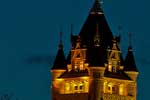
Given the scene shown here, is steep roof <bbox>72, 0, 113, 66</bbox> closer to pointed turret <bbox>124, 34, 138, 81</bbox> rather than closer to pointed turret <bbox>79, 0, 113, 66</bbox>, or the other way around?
pointed turret <bbox>79, 0, 113, 66</bbox>

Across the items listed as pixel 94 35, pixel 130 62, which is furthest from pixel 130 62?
pixel 94 35

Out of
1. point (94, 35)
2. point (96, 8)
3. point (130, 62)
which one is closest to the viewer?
point (94, 35)

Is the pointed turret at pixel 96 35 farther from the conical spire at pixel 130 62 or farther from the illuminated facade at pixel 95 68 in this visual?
the conical spire at pixel 130 62

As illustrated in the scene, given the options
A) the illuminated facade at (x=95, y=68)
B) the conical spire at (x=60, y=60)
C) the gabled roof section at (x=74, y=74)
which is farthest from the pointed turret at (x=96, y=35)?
the conical spire at (x=60, y=60)

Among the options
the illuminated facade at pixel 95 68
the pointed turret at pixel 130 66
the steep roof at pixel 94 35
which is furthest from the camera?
the pointed turret at pixel 130 66

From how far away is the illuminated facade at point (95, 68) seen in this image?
9775 centimetres

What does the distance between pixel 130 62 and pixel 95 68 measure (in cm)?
520

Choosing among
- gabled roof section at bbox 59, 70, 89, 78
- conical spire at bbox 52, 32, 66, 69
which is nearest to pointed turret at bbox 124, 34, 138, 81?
gabled roof section at bbox 59, 70, 89, 78

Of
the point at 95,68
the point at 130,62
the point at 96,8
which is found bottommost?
the point at 95,68

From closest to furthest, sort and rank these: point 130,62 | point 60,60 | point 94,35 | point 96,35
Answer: point 96,35 → point 94,35 → point 60,60 → point 130,62

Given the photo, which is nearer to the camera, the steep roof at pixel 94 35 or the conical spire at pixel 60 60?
the steep roof at pixel 94 35

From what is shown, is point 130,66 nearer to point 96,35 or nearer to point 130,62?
point 130,62

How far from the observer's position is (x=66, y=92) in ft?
326

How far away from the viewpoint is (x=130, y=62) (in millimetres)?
101562
